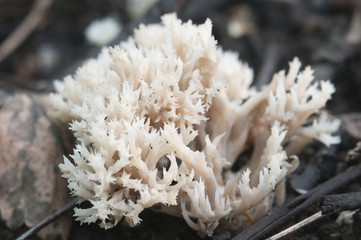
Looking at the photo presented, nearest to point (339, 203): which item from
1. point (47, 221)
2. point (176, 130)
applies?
point (176, 130)

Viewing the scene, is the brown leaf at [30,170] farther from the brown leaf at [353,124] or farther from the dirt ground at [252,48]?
the brown leaf at [353,124]

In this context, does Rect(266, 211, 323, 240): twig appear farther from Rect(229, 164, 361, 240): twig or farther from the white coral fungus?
the white coral fungus

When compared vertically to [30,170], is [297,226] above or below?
below

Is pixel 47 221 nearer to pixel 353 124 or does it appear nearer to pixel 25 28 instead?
pixel 353 124

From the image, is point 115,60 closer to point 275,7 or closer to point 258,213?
point 258,213

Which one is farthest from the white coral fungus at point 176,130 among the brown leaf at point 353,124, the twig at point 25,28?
the twig at point 25,28

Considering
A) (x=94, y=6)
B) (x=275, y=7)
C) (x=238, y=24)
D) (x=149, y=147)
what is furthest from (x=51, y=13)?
(x=149, y=147)
